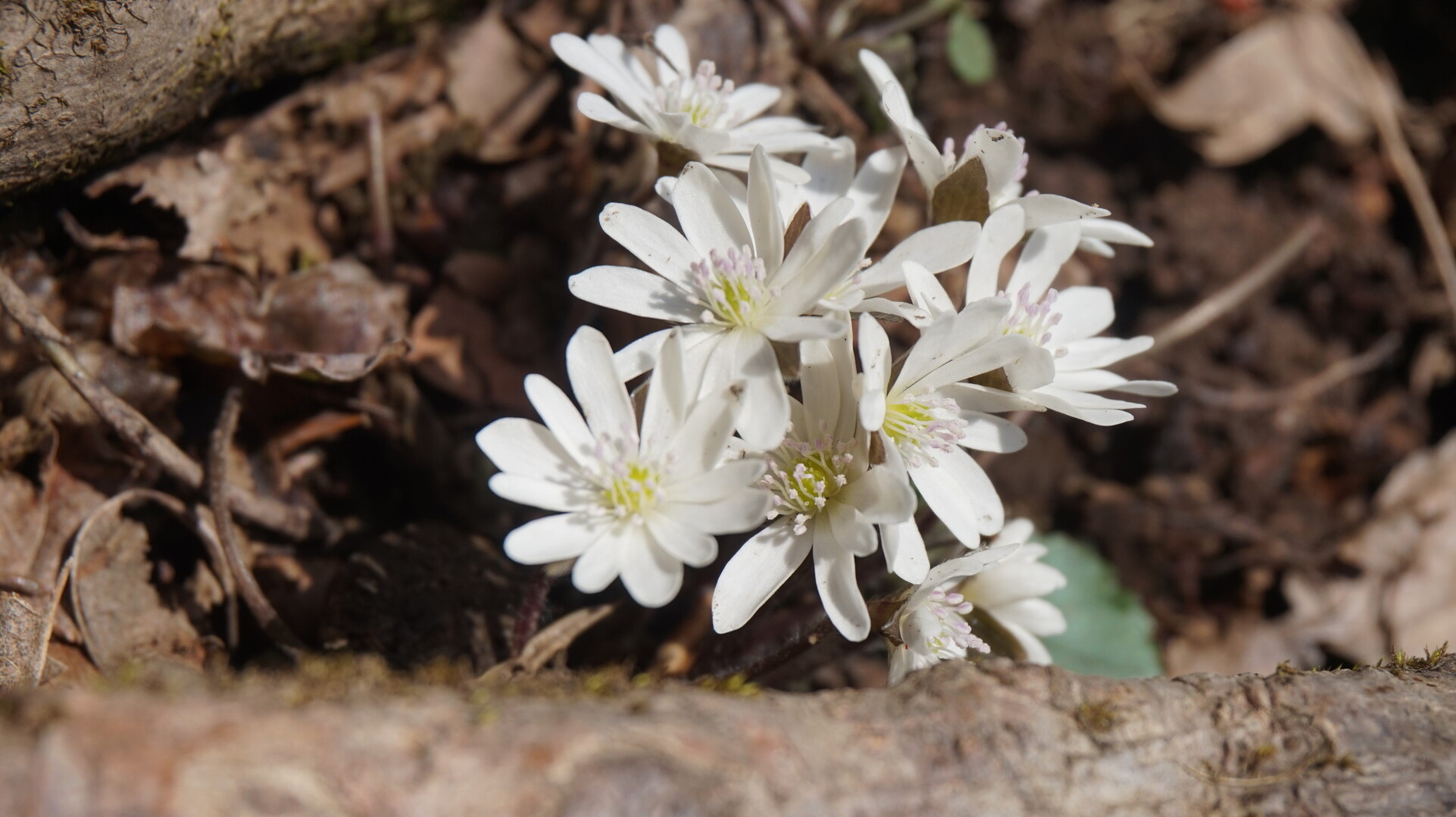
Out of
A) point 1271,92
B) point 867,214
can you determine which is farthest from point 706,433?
point 1271,92

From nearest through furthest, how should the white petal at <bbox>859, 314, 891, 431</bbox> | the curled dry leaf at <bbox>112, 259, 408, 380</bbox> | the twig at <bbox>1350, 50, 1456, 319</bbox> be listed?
1. the white petal at <bbox>859, 314, 891, 431</bbox>
2. the curled dry leaf at <bbox>112, 259, 408, 380</bbox>
3. the twig at <bbox>1350, 50, 1456, 319</bbox>

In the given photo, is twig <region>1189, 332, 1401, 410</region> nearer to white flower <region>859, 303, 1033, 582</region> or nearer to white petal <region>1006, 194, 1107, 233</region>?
white petal <region>1006, 194, 1107, 233</region>

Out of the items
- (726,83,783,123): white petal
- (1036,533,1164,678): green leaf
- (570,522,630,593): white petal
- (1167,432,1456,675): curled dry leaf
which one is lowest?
(1167,432,1456,675): curled dry leaf

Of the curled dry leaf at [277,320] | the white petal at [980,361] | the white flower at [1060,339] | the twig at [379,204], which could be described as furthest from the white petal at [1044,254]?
the twig at [379,204]

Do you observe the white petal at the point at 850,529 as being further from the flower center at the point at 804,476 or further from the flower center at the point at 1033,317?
the flower center at the point at 1033,317

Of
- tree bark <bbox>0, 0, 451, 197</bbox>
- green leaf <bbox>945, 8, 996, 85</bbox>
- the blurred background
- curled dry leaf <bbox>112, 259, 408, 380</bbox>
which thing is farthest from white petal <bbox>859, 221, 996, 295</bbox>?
green leaf <bbox>945, 8, 996, 85</bbox>

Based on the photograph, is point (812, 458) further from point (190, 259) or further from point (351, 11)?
point (351, 11)

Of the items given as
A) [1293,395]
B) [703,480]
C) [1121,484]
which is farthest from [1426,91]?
[703,480]

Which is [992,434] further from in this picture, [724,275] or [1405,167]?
[1405,167]
